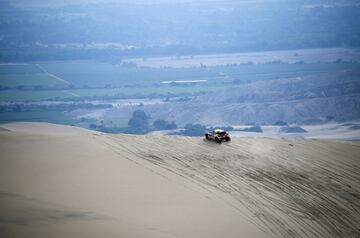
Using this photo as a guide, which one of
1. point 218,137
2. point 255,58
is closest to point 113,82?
point 255,58

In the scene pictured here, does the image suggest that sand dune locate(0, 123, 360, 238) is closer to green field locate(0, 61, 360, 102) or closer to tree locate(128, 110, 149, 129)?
tree locate(128, 110, 149, 129)

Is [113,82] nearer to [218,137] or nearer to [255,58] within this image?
[255,58]

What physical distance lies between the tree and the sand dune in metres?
34.6

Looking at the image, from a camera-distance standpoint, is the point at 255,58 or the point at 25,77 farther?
the point at 255,58

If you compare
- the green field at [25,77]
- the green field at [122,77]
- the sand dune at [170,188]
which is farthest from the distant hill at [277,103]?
the sand dune at [170,188]

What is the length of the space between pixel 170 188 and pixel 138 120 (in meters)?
40.6

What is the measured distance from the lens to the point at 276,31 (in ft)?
347

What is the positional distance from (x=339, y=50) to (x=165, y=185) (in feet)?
259

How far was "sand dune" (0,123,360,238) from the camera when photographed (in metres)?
12.2

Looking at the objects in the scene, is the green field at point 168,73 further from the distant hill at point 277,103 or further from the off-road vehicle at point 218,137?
the off-road vehicle at point 218,137

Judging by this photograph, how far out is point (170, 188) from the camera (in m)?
14.8

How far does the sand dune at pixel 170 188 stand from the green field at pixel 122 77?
45.3 m

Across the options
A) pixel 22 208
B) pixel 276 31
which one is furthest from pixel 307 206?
pixel 276 31

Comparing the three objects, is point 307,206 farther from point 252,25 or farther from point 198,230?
point 252,25
